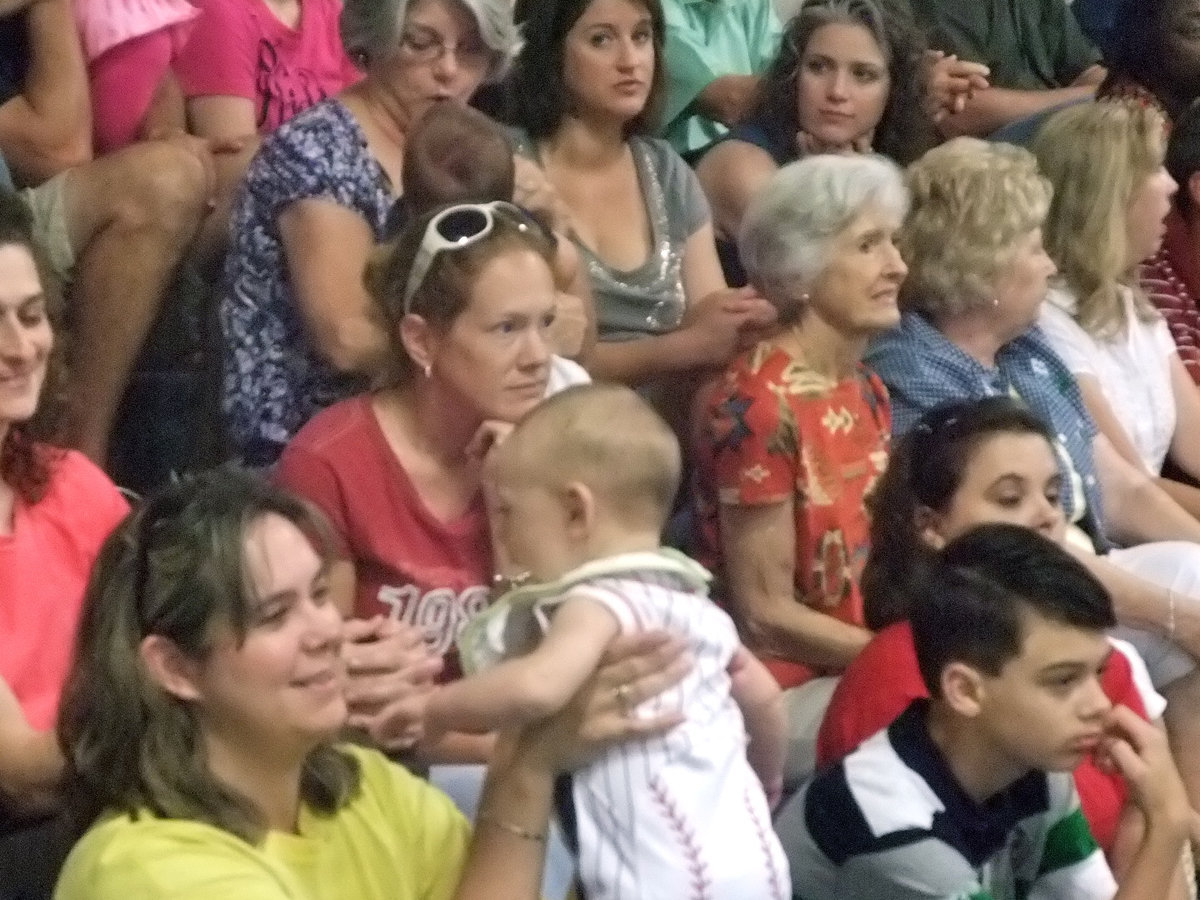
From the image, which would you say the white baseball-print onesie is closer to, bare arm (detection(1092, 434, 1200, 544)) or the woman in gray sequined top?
the woman in gray sequined top

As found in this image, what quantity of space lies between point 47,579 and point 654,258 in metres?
1.33

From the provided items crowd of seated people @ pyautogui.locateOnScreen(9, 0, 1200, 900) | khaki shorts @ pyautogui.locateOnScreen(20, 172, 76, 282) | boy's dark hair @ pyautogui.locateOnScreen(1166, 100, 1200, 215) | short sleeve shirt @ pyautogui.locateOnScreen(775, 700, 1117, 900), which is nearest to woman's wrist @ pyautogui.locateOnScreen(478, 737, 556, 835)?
crowd of seated people @ pyautogui.locateOnScreen(9, 0, 1200, 900)

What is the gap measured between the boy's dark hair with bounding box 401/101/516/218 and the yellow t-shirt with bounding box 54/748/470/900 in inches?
34.9

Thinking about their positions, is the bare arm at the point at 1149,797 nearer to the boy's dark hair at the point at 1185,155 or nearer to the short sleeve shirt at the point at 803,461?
the short sleeve shirt at the point at 803,461

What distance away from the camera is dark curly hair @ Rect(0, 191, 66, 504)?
219 centimetres

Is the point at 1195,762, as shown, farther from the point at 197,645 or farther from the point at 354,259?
the point at 197,645

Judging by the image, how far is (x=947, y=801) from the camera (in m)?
2.02

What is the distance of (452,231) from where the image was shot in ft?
7.53

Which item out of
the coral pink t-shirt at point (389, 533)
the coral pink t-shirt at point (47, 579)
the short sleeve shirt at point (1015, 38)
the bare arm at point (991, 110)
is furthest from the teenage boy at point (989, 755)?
the short sleeve shirt at point (1015, 38)

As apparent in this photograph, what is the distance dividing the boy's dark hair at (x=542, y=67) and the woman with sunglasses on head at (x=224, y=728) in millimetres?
1602

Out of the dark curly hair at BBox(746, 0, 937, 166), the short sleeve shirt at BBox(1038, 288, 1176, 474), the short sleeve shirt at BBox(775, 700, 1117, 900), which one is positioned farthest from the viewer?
the dark curly hair at BBox(746, 0, 937, 166)

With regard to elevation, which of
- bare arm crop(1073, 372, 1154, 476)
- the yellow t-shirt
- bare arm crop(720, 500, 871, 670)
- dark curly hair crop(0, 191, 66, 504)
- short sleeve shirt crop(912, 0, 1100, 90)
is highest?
dark curly hair crop(0, 191, 66, 504)

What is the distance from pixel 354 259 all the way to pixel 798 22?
1.20 meters

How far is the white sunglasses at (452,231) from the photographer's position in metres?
2.29
